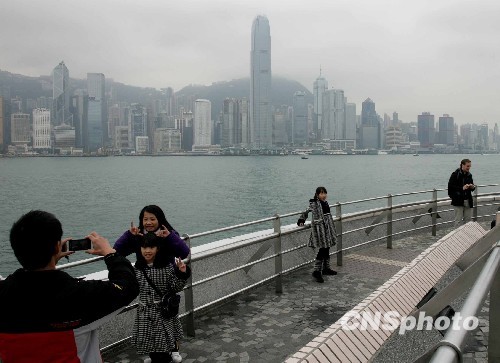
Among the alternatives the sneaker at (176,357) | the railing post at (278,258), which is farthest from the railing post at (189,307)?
the railing post at (278,258)

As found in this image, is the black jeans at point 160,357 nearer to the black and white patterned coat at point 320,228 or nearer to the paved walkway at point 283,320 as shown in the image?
the paved walkway at point 283,320

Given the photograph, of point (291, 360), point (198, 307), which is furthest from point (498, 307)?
point (198, 307)

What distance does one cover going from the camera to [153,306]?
4195 millimetres

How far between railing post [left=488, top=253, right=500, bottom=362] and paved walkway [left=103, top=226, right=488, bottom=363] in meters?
0.52

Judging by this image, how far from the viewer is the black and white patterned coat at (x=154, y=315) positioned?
4180 mm

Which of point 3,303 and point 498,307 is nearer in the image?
point 3,303

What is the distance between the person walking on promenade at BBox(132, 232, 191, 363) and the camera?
4.16 metres

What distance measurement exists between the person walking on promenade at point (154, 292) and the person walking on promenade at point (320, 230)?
3217mm

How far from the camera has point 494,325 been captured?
2805 millimetres

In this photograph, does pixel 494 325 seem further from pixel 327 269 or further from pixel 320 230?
pixel 327 269

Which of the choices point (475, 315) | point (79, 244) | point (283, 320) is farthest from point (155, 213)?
point (475, 315)

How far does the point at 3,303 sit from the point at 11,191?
80.3 meters

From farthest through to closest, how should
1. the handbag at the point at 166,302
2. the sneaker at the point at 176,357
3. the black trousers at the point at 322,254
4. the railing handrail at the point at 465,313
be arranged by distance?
1. the black trousers at the point at 322,254
2. the sneaker at the point at 176,357
3. the handbag at the point at 166,302
4. the railing handrail at the point at 465,313

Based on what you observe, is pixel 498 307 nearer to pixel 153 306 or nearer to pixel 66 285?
pixel 66 285
